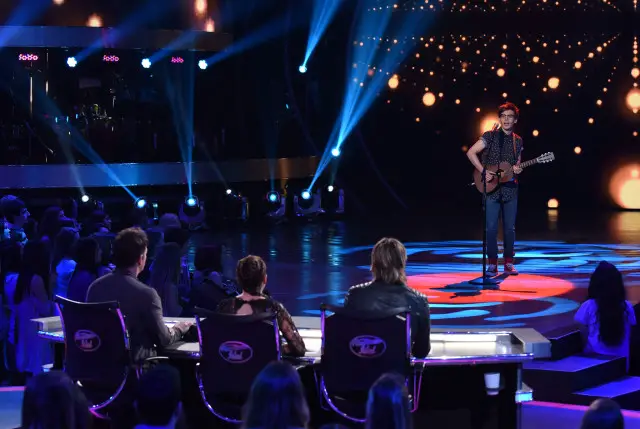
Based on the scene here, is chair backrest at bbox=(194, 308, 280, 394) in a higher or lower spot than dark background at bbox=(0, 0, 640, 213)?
lower

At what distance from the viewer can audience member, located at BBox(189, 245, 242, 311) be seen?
553cm

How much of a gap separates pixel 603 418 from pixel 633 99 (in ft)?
43.1

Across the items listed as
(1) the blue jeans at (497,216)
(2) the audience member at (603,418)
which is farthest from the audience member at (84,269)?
(1) the blue jeans at (497,216)

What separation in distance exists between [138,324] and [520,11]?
464 inches

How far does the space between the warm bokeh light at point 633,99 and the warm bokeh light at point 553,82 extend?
1010 mm

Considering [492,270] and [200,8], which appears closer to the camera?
[492,270]

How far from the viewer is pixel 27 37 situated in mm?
14758

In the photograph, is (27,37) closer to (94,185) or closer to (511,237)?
(94,185)

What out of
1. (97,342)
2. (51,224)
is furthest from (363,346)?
(51,224)

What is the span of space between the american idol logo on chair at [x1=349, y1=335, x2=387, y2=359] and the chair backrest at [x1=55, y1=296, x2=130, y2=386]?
971 millimetres

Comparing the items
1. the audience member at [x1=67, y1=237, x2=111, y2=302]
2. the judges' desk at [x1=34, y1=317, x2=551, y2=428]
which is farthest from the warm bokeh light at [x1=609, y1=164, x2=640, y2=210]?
the judges' desk at [x1=34, y1=317, x2=551, y2=428]

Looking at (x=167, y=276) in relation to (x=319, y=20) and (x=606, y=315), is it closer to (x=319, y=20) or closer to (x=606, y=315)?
(x=606, y=315)

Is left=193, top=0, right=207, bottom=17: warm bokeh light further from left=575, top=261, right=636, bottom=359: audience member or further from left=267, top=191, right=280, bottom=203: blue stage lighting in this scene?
left=575, top=261, right=636, bottom=359: audience member

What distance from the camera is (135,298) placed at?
4.55 meters
